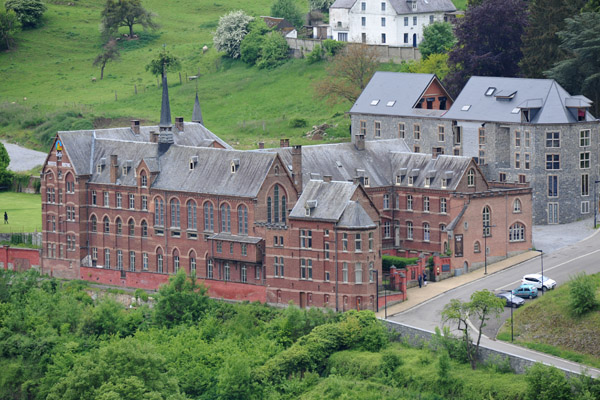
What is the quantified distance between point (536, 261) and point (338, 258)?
63.0 feet

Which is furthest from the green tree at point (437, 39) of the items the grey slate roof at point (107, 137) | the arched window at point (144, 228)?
the arched window at point (144, 228)

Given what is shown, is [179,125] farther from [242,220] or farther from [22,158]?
[22,158]

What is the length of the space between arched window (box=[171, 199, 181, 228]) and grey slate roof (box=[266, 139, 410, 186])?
9788 millimetres

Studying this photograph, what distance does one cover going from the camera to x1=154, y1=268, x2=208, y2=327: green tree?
117688 mm

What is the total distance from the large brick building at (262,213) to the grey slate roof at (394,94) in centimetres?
809

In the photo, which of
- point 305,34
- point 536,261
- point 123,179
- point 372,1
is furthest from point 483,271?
point 305,34

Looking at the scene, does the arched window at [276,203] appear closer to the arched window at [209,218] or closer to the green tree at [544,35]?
Answer: the arched window at [209,218]

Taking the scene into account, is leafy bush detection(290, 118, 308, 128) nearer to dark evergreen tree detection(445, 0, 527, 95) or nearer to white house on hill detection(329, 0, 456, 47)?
white house on hill detection(329, 0, 456, 47)

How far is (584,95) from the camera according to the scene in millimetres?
143500

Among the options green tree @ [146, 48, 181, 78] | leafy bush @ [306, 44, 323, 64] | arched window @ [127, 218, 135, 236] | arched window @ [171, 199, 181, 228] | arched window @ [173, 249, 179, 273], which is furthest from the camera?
green tree @ [146, 48, 181, 78]

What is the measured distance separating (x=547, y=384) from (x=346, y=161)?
4043 centimetres

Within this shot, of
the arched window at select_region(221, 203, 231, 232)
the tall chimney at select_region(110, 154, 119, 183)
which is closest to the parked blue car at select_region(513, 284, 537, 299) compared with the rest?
the arched window at select_region(221, 203, 231, 232)

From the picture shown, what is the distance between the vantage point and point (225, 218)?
4823 inches

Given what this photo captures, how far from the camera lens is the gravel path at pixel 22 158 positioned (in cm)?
17112
